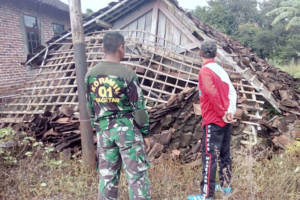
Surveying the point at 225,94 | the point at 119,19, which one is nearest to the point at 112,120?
Result: the point at 225,94

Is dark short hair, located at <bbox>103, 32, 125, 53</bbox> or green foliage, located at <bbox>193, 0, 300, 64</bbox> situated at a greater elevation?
green foliage, located at <bbox>193, 0, 300, 64</bbox>

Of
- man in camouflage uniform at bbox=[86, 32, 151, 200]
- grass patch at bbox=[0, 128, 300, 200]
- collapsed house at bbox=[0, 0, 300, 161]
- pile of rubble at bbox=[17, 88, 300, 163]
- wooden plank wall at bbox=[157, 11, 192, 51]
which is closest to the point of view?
man in camouflage uniform at bbox=[86, 32, 151, 200]

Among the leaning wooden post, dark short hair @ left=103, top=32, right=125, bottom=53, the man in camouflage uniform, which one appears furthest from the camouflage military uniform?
the leaning wooden post

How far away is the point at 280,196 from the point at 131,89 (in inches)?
93.8

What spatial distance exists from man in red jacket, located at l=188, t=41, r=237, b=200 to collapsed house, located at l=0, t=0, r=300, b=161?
1531mm

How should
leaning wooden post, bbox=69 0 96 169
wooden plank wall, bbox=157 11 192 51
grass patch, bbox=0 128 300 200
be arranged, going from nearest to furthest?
grass patch, bbox=0 128 300 200 < leaning wooden post, bbox=69 0 96 169 < wooden plank wall, bbox=157 11 192 51

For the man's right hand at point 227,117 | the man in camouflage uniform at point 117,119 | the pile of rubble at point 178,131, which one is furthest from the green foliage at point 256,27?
the man in camouflage uniform at point 117,119

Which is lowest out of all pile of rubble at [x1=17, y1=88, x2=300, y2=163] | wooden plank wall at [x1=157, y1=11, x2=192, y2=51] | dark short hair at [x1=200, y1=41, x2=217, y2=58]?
pile of rubble at [x1=17, y1=88, x2=300, y2=163]

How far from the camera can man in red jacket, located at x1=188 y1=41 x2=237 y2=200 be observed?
103 inches

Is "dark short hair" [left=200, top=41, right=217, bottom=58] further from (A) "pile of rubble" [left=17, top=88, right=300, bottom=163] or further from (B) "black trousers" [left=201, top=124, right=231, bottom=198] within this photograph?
(A) "pile of rubble" [left=17, top=88, right=300, bottom=163]

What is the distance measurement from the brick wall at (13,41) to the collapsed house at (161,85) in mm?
1915

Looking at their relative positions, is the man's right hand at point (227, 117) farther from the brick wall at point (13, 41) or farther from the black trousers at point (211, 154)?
the brick wall at point (13, 41)

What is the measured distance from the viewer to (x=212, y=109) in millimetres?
2688

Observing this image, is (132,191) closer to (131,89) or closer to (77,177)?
(131,89)
